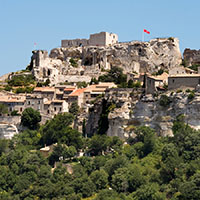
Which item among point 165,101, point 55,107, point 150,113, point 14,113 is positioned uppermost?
point 165,101

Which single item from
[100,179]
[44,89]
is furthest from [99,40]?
[100,179]

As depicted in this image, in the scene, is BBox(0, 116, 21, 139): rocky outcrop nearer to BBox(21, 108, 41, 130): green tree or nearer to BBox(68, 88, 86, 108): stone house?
BBox(21, 108, 41, 130): green tree

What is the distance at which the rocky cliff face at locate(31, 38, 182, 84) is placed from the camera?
90.6 meters

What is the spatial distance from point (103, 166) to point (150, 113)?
955 centimetres

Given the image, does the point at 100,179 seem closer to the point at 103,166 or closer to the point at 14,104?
the point at 103,166

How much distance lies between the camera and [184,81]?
68.5m

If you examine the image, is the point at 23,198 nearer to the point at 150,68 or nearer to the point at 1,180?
the point at 1,180

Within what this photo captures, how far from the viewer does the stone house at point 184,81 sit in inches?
2675

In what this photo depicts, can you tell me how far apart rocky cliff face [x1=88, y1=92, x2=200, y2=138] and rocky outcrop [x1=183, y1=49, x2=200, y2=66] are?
2239 centimetres

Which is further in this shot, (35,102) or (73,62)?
(73,62)

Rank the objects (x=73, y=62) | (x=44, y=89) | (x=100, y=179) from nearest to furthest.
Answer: (x=100, y=179)
(x=44, y=89)
(x=73, y=62)

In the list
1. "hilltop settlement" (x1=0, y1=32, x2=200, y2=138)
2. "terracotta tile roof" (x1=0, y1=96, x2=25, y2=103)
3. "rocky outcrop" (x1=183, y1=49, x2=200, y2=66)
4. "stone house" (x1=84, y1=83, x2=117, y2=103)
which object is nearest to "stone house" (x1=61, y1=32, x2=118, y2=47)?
"hilltop settlement" (x1=0, y1=32, x2=200, y2=138)

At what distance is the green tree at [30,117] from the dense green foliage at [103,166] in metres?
2.87

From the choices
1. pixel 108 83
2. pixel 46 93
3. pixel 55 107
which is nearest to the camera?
pixel 55 107
